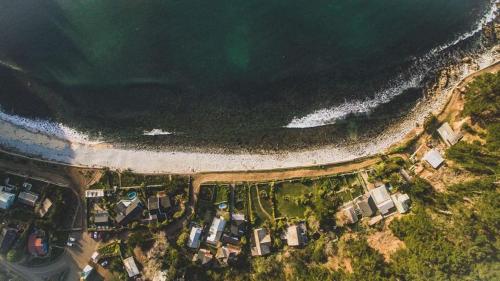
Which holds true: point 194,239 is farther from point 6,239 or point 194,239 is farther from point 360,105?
point 360,105

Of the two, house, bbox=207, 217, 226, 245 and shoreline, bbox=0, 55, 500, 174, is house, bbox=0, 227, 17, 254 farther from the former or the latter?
house, bbox=207, 217, 226, 245

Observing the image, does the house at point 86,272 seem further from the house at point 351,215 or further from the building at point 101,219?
the house at point 351,215

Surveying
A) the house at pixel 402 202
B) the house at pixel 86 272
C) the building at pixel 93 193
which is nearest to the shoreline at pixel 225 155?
the building at pixel 93 193

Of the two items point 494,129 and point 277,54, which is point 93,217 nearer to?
point 277,54

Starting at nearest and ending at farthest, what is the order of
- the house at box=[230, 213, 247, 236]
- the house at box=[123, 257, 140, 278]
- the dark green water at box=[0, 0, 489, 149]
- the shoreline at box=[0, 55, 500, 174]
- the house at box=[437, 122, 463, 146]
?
the house at box=[123, 257, 140, 278] < the house at box=[437, 122, 463, 146] < the house at box=[230, 213, 247, 236] < the shoreline at box=[0, 55, 500, 174] < the dark green water at box=[0, 0, 489, 149]

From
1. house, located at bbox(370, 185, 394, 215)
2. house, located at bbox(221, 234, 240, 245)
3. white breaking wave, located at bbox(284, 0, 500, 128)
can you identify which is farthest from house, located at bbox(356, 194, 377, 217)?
house, located at bbox(221, 234, 240, 245)

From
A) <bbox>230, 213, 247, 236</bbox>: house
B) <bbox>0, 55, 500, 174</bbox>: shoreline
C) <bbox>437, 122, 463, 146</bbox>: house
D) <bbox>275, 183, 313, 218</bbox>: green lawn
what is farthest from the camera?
<bbox>0, 55, 500, 174</bbox>: shoreline
